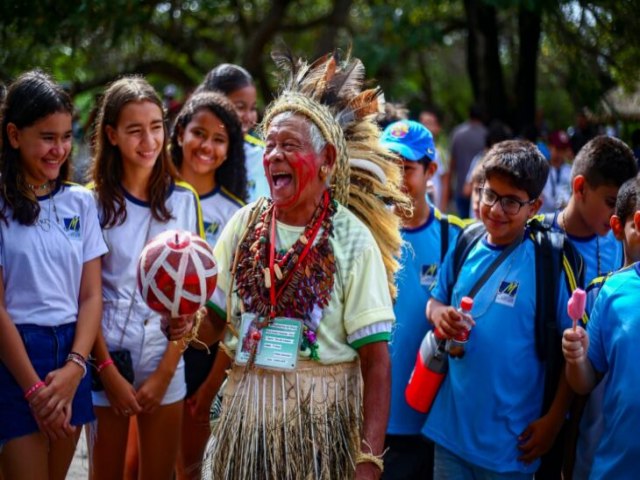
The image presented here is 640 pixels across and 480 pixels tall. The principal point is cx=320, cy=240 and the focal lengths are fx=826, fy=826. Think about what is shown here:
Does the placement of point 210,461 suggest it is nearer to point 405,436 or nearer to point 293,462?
point 293,462

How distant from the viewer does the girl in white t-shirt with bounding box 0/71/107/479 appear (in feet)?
11.1

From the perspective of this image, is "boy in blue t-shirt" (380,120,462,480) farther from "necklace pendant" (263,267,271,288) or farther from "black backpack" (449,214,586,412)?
"necklace pendant" (263,267,271,288)

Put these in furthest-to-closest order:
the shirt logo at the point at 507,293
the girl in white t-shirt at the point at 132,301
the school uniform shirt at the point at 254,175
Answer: the school uniform shirt at the point at 254,175 → the girl in white t-shirt at the point at 132,301 → the shirt logo at the point at 507,293

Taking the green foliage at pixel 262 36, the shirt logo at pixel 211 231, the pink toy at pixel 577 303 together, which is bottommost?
the pink toy at pixel 577 303

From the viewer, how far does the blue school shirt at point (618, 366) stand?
3.29 meters

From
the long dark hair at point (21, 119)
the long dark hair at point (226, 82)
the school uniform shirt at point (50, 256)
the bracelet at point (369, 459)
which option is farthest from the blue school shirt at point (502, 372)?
the long dark hair at point (226, 82)

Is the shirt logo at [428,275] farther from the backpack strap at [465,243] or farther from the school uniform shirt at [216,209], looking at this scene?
the school uniform shirt at [216,209]

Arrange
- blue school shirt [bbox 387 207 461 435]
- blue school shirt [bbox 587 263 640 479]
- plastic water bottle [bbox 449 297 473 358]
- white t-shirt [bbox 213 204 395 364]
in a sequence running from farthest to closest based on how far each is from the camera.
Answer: blue school shirt [bbox 387 207 461 435], plastic water bottle [bbox 449 297 473 358], blue school shirt [bbox 587 263 640 479], white t-shirt [bbox 213 204 395 364]

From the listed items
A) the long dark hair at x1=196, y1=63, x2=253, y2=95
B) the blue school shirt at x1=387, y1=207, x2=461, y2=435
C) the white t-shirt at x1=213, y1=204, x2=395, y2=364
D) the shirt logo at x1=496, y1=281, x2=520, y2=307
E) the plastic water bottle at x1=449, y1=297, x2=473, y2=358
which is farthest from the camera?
the long dark hair at x1=196, y1=63, x2=253, y2=95

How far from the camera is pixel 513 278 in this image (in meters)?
3.74

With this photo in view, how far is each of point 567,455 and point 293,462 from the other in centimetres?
153

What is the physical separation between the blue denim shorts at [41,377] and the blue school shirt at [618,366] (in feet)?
7.21

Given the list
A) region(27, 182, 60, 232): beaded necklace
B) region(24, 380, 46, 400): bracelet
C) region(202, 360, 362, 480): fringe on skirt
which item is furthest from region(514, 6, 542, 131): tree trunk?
region(24, 380, 46, 400): bracelet

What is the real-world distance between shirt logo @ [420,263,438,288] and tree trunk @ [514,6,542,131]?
8126 mm
